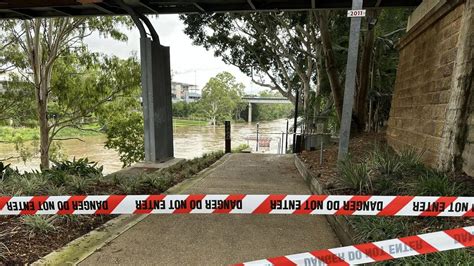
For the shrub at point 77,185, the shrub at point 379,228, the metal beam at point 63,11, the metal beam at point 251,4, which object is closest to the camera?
the shrub at point 379,228

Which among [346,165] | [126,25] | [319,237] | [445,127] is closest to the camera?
[319,237]

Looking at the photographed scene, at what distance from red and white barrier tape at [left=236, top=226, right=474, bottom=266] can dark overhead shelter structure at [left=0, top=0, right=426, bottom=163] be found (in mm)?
6124

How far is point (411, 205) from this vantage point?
2748 mm

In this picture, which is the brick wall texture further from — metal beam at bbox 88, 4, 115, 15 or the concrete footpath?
metal beam at bbox 88, 4, 115, 15

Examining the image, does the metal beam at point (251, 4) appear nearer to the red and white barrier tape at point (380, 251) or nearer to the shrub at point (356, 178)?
the shrub at point (356, 178)

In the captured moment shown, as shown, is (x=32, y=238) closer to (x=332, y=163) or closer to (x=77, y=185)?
(x=77, y=185)

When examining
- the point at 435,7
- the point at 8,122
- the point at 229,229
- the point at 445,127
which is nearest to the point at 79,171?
the point at 229,229

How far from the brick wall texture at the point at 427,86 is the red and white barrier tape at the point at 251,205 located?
89.5 inches

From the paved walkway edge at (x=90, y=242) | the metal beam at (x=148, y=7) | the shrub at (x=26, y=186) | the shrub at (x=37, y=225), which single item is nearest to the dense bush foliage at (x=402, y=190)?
the paved walkway edge at (x=90, y=242)

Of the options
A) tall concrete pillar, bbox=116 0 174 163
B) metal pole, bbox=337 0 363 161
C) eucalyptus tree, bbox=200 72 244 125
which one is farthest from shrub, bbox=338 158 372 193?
eucalyptus tree, bbox=200 72 244 125

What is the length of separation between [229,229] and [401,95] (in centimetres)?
560

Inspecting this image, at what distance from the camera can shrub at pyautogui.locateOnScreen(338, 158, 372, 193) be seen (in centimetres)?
418

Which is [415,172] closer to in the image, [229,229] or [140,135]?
[229,229]

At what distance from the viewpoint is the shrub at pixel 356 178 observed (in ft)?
13.7
